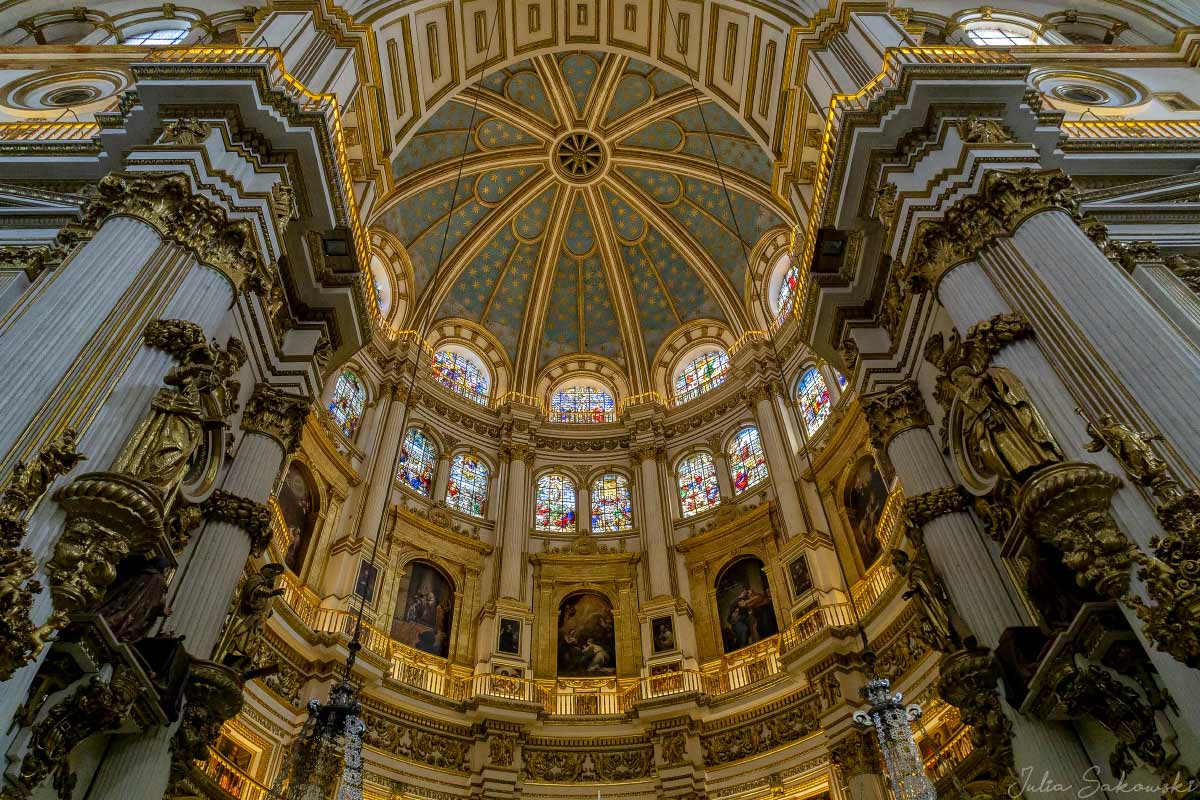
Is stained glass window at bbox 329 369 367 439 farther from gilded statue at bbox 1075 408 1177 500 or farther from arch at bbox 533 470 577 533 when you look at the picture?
gilded statue at bbox 1075 408 1177 500

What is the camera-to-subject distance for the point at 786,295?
2584 cm

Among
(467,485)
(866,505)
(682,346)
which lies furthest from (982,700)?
(682,346)

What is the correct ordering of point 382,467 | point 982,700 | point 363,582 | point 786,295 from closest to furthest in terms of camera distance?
point 982,700 → point 363,582 → point 382,467 → point 786,295

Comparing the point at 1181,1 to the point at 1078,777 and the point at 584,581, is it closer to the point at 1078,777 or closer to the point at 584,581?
the point at 1078,777

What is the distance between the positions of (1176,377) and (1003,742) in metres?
4.62

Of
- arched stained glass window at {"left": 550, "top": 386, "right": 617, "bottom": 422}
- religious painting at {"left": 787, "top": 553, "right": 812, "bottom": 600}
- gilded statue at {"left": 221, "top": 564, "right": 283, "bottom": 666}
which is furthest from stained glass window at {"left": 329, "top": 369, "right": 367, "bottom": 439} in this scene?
religious painting at {"left": 787, "top": 553, "right": 812, "bottom": 600}

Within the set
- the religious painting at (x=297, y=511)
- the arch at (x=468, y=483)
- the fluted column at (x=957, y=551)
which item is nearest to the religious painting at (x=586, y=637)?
the arch at (x=468, y=483)

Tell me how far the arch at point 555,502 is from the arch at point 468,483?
5.75 feet

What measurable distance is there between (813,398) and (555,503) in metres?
8.90

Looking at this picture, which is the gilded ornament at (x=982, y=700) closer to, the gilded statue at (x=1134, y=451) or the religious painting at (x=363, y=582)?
the gilded statue at (x=1134, y=451)

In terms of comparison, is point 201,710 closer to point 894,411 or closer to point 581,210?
point 894,411

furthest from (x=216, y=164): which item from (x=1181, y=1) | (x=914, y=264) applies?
(x=1181, y=1)

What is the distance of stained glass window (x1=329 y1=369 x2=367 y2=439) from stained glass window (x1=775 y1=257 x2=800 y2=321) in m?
13.7

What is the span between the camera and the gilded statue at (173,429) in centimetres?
800
